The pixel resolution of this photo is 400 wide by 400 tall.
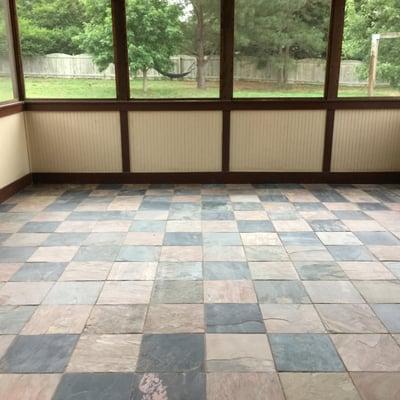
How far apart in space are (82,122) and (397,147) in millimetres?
3632

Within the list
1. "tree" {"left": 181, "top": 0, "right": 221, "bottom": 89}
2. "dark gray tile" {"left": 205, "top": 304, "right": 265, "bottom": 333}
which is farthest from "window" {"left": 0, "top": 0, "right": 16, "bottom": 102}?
"dark gray tile" {"left": 205, "top": 304, "right": 265, "bottom": 333}

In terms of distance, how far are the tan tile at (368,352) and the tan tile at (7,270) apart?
6.72ft

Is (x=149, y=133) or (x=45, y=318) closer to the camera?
(x=45, y=318)

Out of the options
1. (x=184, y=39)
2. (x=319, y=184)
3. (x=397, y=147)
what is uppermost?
(x=184, y=39)

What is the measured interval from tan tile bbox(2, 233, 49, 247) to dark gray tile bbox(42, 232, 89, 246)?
55 mm

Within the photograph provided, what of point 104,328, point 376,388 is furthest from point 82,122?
point 376,388

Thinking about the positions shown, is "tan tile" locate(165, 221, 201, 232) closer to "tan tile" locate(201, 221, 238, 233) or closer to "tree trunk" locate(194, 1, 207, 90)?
"tan tile" locate(201, 221, 238, 233)

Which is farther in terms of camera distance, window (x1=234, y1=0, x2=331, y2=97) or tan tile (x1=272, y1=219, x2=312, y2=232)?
window (x1=234, y1=0, x2=331, y2=97)

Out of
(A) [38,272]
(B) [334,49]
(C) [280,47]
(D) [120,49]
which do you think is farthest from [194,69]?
(A) [38,272]

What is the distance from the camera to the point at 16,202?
177 inches

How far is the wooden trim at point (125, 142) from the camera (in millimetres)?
→ 5055

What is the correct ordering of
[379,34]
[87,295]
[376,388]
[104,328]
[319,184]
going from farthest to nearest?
[319,184] → [379,34] → [87,295] → [104,328] → [376,388]

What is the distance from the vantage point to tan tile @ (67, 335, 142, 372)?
2.04 metres

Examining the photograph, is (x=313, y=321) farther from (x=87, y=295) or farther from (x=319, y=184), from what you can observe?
(x=319, y=184)
